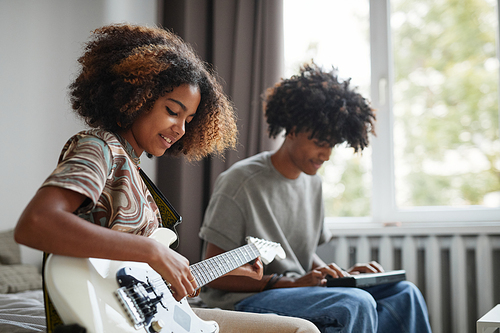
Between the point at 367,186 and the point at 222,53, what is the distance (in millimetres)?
1052

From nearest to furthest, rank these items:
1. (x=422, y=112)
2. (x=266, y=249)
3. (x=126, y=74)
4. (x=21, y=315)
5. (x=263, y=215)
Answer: (x=126, y=74)
(x=21, y=315)
(x=266, y=249)
(x=263, y=215)
(x=422, y=112)

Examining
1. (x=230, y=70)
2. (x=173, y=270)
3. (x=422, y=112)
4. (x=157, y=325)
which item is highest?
(x=230, y=70)

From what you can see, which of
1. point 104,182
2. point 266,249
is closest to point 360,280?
point 266,249

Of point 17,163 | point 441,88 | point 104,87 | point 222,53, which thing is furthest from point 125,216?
point 441,88

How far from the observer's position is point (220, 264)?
1.00 metres

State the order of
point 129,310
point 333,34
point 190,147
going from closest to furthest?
point 129,310, point 190,147, point 333,34

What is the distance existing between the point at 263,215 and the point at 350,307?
0.44 metres

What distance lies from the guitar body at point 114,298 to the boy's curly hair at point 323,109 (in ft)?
2.65

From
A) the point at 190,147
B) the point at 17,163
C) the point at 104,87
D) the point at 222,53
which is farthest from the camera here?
the point at 222,53

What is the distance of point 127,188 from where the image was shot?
77 cm

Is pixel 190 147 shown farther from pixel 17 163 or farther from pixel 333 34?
pixel 333 34

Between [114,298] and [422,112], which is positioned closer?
[114,298]

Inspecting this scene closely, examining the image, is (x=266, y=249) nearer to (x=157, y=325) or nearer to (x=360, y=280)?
(x=360, y=280)

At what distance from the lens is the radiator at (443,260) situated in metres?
1.82
